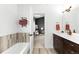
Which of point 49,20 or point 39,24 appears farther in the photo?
point 39,24

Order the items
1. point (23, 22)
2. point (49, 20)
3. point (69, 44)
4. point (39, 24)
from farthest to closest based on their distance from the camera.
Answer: point (39, 24) → point (49, 20) → point (23, 22) → point (69, 44)

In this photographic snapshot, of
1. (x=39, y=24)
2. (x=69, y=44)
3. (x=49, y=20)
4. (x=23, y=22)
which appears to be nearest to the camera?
(x=69, y=44)

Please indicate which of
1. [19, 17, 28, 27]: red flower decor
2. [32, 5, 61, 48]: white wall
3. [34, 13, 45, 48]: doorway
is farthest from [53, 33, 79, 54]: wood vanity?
[34, 13, 45, 48]: doorway

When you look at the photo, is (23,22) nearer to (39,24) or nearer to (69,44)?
(69,44)

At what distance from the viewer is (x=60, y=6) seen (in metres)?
3.87

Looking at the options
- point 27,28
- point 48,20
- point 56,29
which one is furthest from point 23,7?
point 56,29

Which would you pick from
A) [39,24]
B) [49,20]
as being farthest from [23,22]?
[39,24]

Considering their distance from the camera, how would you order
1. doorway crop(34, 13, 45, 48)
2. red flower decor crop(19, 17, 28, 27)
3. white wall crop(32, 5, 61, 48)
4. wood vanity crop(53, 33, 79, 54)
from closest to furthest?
wood vanity crop(53, 33, 79, 54) → red flower decor crop(19, 17, 28, 27) → white wall crop(32, 5, 61, 48) → doorway crop(34, 13, 45, 48)

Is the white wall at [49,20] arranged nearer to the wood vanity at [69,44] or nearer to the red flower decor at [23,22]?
the red flower decor at [23,22]

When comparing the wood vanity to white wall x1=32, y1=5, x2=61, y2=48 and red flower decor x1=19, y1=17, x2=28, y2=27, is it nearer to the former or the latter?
red flower decor x1=19, y1=17, x2=28, y2=27

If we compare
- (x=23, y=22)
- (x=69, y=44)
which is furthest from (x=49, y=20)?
(x=69, y=44)

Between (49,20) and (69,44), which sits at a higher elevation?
(49,20)

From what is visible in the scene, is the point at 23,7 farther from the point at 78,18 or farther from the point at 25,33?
the point at 78,18

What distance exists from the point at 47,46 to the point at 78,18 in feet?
5.00
